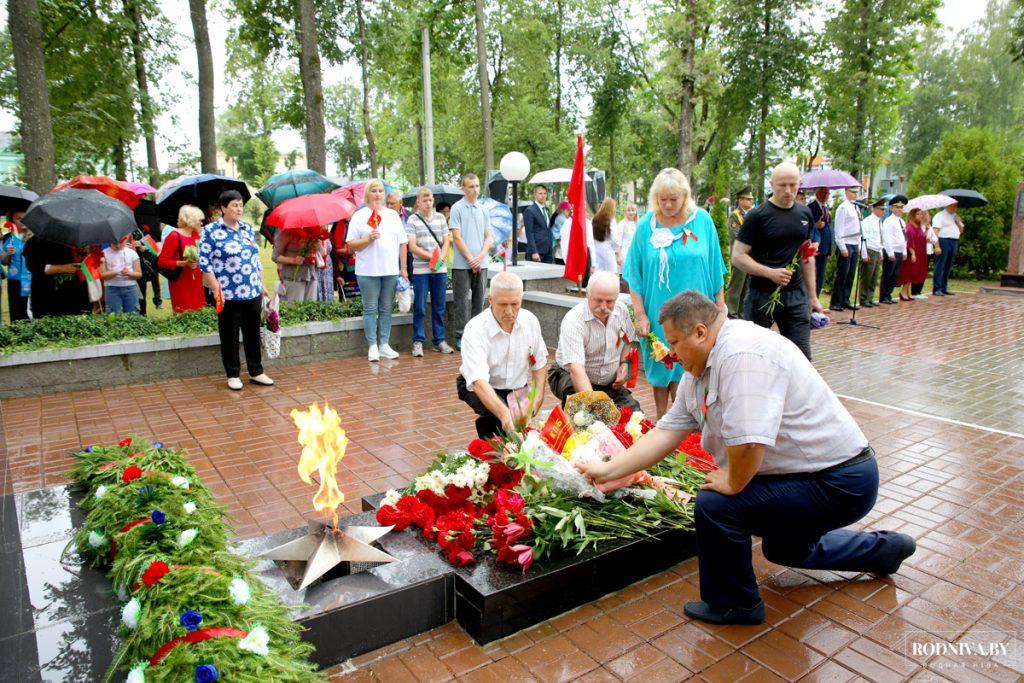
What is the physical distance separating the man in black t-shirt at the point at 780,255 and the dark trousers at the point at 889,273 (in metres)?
8.37

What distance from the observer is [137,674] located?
2102 mm

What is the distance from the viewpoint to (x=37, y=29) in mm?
9938

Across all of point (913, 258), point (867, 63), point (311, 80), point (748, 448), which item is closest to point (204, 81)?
point (311, 80)

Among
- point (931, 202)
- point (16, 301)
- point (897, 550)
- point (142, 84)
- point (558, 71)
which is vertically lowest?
point (897, 550)

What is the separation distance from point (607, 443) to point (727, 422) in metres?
1.03

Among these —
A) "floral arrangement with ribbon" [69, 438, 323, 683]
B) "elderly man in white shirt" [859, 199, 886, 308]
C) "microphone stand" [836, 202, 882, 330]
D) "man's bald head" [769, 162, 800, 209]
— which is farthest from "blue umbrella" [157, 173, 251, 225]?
"elderly man in white shirt" [859, 199, 886, 308]

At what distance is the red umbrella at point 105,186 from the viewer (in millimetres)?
9688

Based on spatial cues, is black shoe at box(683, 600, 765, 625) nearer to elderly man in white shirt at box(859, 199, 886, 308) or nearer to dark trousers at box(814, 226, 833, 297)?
dark trousers at box(814, 226, 833, 297)

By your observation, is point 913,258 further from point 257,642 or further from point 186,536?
point 257,642

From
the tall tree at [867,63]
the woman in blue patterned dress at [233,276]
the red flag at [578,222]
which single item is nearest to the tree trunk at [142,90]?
the woman in blue patterned dress at [233,276]

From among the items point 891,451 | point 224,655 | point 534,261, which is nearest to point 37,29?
point 534,261

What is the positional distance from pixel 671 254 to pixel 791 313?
1404mm

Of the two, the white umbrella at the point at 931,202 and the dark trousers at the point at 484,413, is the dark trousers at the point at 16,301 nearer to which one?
the dark trousers at the point at 484,413

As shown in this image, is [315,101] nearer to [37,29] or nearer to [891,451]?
[37,29]
